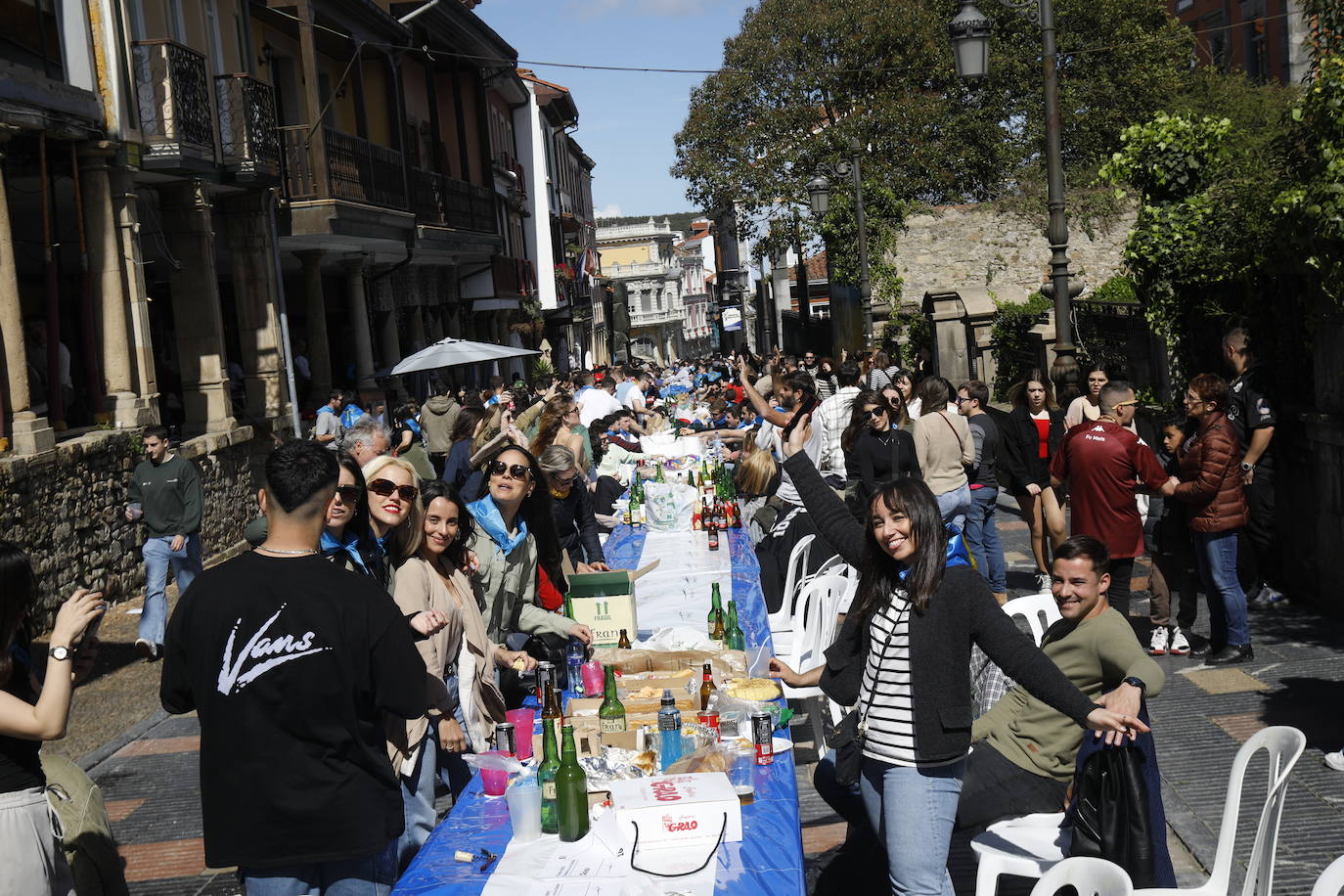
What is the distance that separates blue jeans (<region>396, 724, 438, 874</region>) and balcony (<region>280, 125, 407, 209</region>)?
46.1 ft

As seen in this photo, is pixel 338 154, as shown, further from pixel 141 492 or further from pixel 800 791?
pixel 800 791

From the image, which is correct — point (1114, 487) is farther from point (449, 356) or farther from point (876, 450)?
point (449, 356)

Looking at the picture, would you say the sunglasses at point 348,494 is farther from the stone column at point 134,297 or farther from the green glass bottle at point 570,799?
the stone column at point 134,297

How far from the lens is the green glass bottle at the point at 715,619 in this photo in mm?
6293

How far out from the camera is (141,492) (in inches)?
394

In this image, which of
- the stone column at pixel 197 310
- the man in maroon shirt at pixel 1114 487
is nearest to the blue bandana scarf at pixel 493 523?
the man in maroon shirt at pixel 1114 487

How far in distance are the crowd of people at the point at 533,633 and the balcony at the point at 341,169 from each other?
429 inches

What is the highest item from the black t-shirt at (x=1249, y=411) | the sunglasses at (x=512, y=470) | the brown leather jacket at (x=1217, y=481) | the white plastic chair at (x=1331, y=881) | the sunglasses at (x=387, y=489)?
the sunglasses at (x=387, y=489)

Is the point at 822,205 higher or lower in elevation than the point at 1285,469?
higher

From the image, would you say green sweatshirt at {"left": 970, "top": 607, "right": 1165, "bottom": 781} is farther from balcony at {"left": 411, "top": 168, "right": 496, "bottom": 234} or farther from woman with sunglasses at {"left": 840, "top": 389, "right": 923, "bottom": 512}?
balcony at {"left": 411, "top": 168, "right": 496, "bottom": 234}

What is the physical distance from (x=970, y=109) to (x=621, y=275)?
234 ft

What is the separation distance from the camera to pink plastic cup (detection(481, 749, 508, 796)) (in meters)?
4.56

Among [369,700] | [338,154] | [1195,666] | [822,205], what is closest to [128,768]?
[369,700]

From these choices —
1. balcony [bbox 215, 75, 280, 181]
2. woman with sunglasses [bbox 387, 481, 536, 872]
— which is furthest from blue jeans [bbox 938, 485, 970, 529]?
balcony [bbox 215, 75, 280, 181]
